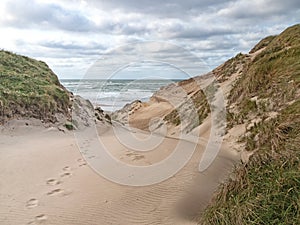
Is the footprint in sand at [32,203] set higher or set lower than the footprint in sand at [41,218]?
higher

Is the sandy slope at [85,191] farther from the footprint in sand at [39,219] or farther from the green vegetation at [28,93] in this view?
the green vegetation at [28,93]

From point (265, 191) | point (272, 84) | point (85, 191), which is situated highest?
point (272, 84)

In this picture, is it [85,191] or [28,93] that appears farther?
[28,93]

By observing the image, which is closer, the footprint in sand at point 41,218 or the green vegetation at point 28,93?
the footprint in sand at point 41,218

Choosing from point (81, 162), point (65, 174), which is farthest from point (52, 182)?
point (81, 162)

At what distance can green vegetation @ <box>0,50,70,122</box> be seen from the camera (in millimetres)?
11008

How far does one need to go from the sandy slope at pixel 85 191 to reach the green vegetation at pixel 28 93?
9.15 ft

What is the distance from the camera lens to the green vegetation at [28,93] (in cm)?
1101

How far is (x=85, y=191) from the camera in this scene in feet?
18.7

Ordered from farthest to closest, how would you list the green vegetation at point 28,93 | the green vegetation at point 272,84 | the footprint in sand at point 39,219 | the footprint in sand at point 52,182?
the green vegetation at point 28,93 < the green vegetation at point 272,84 < the footprint in sand at point 52,182 < the footprint in sand at point 39,219

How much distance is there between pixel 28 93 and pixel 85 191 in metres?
7.37

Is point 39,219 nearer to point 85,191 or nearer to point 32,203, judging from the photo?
point 32,203

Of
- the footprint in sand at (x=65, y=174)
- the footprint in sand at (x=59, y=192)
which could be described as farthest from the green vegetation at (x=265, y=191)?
the footprint in sand at (x=65, y=174)

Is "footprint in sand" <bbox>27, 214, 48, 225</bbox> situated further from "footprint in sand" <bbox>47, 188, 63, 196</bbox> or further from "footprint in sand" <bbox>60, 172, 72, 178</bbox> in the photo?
"footprint in sand" <bbox>60, 172, 72, 178</bbox>
